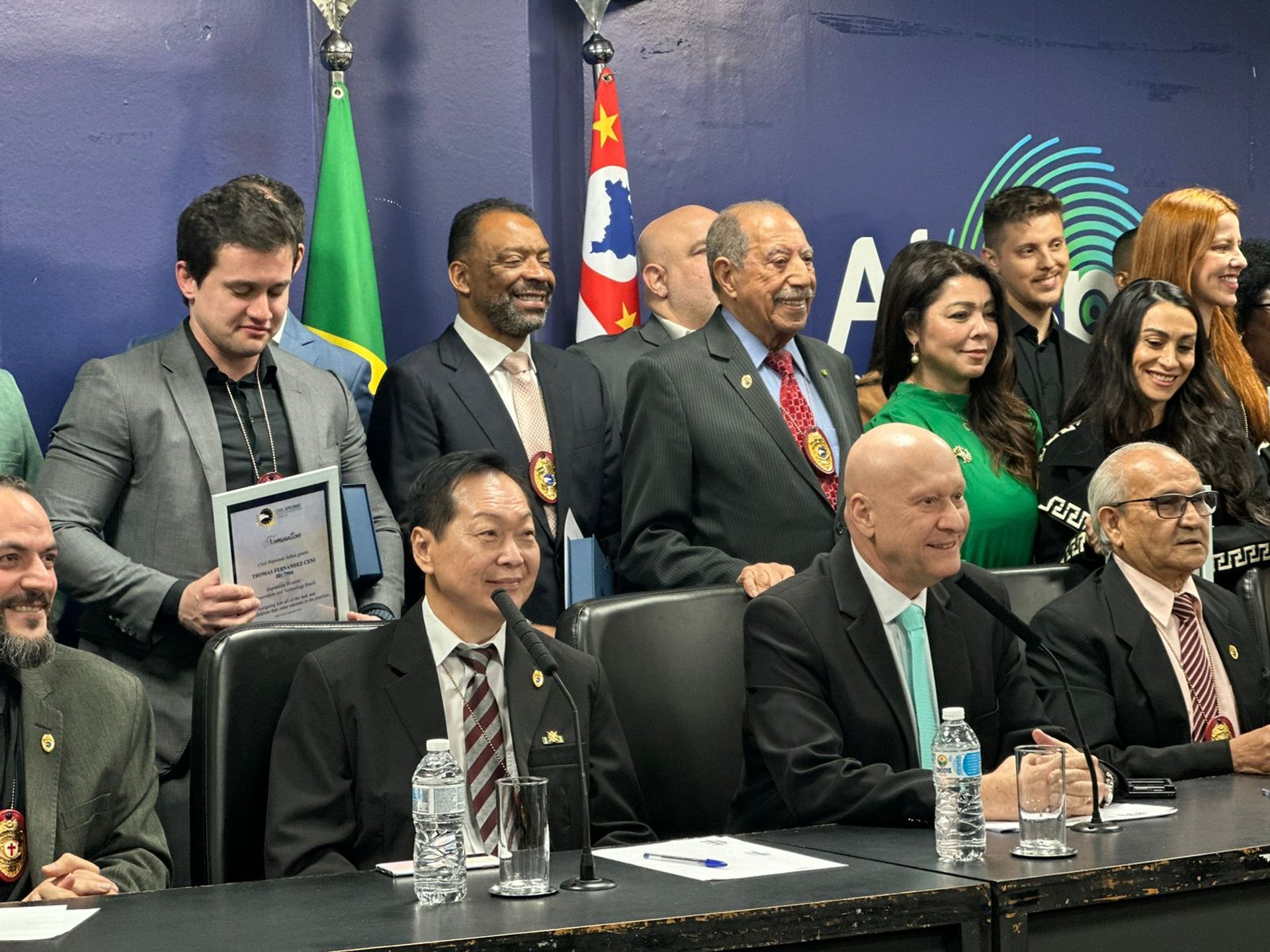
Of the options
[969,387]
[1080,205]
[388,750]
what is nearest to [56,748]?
[388,750]

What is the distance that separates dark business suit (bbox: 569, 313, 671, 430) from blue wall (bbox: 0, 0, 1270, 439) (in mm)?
391

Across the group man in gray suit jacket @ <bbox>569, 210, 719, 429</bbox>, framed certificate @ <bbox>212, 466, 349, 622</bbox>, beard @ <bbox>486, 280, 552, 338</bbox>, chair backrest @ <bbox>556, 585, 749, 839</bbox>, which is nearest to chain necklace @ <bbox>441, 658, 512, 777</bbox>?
chair backrest @ <bbox>556, 585, 749, 839</bbox>

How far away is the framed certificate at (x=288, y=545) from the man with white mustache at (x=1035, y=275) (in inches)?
95.9

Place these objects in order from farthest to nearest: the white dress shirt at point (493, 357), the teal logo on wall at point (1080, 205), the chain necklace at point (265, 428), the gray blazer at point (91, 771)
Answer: the teal logo on wall at point (1080, 205) → the white dress shirt at point (493, 357) → the chain necklace at point (265, 428) → the gray blazer at point (91, 771)

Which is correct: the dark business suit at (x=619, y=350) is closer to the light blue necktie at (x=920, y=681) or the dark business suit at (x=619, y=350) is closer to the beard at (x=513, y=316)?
the beard at (x=513, y=316)

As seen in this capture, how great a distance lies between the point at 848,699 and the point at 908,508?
0.39 meters

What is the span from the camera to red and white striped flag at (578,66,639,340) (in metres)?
5.20

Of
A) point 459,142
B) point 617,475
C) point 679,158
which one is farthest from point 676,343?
point 679,158

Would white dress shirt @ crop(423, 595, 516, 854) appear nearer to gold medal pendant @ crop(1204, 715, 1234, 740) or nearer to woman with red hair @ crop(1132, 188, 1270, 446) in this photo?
gold medal pendant @ crop(1204, 715, 1234, 740)

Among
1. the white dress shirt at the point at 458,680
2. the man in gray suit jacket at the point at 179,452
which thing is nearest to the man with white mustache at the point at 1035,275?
the man in gray suit jacket at the point at 179,452

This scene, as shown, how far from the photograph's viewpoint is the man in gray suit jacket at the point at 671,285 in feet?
16.3

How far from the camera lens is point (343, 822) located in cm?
290

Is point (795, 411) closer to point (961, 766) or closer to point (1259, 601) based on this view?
point (1259, 601)

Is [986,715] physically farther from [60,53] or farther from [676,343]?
[60,53]
